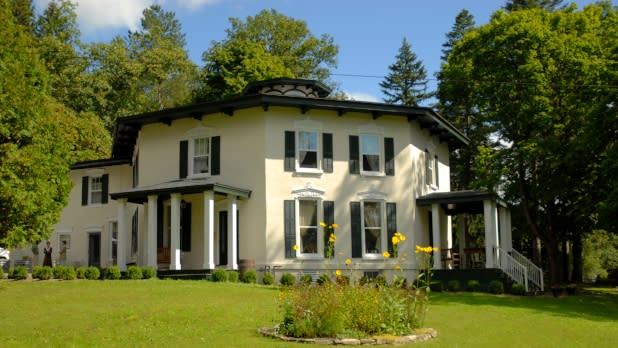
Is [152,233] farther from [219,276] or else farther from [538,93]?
[538,93]

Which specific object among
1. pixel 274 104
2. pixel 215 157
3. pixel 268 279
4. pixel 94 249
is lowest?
pixel 268 279

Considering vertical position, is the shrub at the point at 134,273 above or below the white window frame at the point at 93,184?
below

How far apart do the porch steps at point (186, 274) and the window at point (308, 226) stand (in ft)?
12.7

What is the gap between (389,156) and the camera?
90.7 feet

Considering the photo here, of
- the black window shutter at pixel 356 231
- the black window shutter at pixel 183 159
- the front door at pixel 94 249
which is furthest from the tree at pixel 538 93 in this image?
the front door at pixel 94 249

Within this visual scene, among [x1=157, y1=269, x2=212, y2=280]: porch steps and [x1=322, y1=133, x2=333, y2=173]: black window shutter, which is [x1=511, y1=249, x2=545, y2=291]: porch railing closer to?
[x1=322, y1=133, x2=333, y2=173]: black window shutter

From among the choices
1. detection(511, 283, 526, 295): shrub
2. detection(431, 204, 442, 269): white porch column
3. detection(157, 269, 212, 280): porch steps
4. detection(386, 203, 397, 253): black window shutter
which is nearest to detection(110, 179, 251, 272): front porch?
detection(157, 269, 212, 280): porch steps

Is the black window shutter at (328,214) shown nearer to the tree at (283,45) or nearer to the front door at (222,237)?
the front door at (222,237)

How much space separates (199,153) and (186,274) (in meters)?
5.47

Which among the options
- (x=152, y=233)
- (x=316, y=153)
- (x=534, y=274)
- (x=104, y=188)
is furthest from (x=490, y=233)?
(x=104, y=188)

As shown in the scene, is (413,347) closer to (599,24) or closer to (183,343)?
(183,343)

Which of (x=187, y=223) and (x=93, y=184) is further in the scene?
(x=93, y=184)

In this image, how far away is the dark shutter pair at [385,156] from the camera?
27.1 meters

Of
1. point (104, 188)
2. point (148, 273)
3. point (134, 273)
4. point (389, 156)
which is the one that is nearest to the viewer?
point (134, 273)
